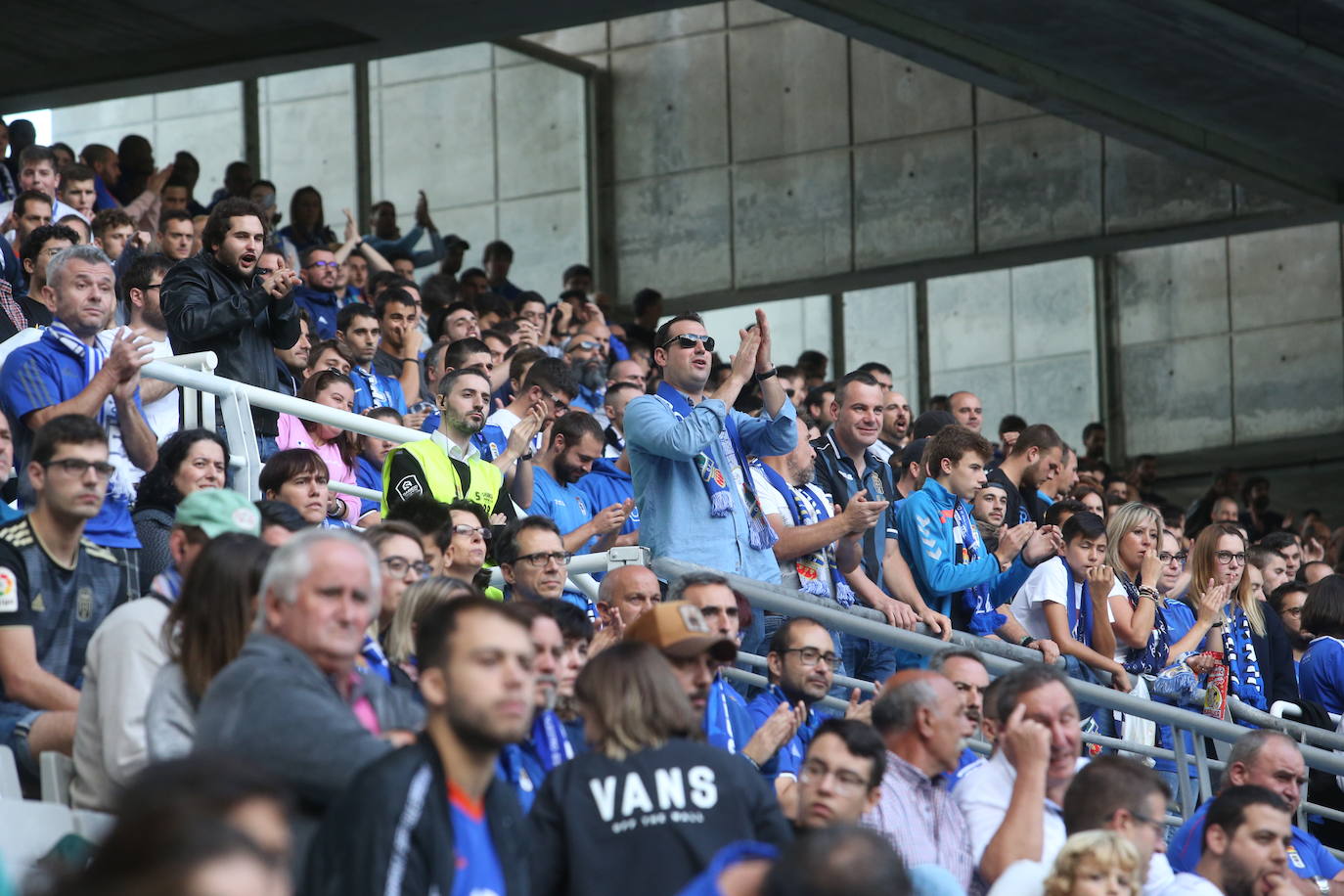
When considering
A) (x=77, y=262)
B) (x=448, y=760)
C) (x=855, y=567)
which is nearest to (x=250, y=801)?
(x=448, y=760)

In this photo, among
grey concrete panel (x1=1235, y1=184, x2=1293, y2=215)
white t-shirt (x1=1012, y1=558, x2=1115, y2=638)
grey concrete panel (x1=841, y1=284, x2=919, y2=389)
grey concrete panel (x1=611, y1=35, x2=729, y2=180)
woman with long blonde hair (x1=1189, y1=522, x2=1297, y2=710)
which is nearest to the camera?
white t-shirt (x1=1012, y1=558, x2=1115, y2=638)

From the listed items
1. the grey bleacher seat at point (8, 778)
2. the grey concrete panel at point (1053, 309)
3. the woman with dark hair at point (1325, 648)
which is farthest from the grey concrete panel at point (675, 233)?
the grey bleacher seat at point (8, 778)

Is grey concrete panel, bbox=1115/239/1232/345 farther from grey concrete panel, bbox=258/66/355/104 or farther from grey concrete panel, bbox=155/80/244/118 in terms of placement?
grey concrete panel, bbox=155/80/244/118

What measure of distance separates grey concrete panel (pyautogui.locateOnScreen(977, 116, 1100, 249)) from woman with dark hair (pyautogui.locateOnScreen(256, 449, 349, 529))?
479 inches

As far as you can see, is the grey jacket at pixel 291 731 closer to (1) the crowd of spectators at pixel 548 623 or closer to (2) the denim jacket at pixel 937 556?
(1) the crowd of spectators at pixel 548 623

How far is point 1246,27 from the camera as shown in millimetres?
13469

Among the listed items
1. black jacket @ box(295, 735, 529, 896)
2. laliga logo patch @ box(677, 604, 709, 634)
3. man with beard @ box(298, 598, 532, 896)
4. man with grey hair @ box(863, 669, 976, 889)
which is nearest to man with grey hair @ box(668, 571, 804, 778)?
man with grey hair @ box(863, 669, 976, 889)

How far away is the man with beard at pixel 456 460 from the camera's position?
290 inches

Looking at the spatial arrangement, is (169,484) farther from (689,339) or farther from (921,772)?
(921,772)

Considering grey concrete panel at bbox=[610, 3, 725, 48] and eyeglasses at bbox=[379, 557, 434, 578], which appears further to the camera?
grey concrete panel at bbox=[610, 3, 725, 48]

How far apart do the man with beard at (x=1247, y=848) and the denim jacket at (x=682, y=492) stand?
2.09m

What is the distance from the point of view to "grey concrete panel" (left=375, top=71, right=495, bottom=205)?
19.4 meters

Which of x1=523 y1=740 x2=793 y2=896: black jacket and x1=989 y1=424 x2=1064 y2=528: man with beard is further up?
x1=989 y1=424 x2=1064 y2=528: man with beard

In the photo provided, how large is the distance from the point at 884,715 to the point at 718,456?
6.81ft
